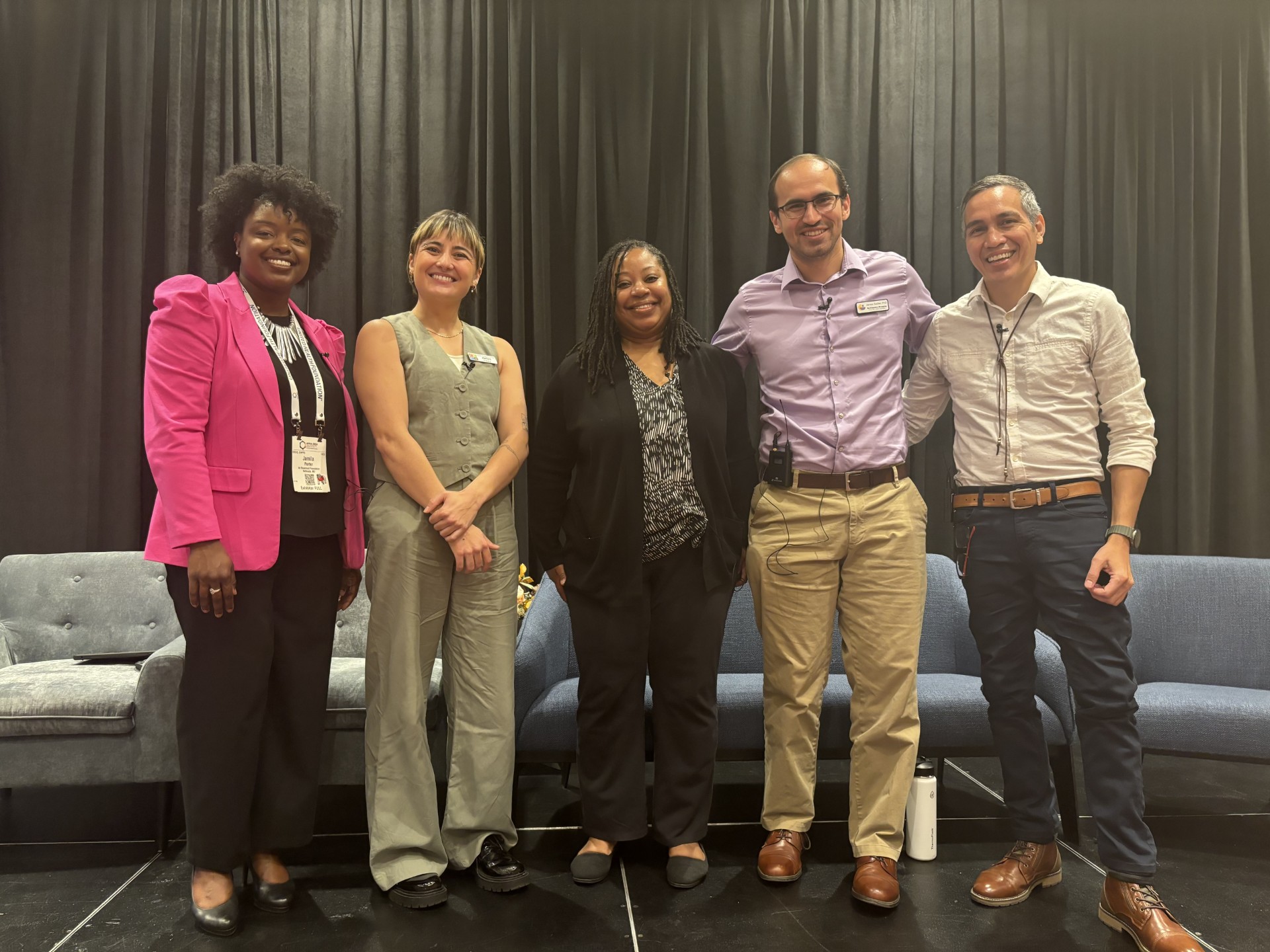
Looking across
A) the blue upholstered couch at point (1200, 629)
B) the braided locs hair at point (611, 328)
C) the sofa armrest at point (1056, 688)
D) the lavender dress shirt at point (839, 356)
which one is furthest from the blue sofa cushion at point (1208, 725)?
the braided locs hair at point (611, 328)

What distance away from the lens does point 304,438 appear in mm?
1985

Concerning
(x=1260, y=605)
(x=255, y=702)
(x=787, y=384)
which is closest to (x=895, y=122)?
(x=787, y=384)

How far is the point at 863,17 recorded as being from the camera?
12.3ft

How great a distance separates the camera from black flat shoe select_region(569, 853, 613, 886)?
2.10 metres

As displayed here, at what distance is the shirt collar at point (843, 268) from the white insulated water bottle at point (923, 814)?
4.48 feet

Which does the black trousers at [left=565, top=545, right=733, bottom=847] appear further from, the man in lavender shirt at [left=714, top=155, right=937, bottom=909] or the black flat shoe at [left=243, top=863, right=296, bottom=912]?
the black flat shoe at [left=243, top=863, right=296, bottom=912]

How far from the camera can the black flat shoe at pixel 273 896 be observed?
6.48ft

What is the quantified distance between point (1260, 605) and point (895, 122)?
245 centimetres

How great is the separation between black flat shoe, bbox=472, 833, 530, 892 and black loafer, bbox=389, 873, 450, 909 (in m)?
0.10

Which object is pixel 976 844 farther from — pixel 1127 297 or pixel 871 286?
pixel 1127 297

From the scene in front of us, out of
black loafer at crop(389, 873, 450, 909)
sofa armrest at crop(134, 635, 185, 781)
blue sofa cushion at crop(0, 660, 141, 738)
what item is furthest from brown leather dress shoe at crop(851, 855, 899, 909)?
blue sofa cushion at crop(0, 660, 141, 738)

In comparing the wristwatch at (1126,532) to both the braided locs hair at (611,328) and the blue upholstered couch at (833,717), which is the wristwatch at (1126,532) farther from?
the braided locs hair at (611,328)

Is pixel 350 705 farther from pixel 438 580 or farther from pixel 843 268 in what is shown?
pixel 843 268

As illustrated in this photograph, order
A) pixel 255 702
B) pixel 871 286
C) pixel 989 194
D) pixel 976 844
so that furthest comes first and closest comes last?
1. pixel 976 844
2. pixel 871 286
3. pixel 989 194
4. pixel 255 702
